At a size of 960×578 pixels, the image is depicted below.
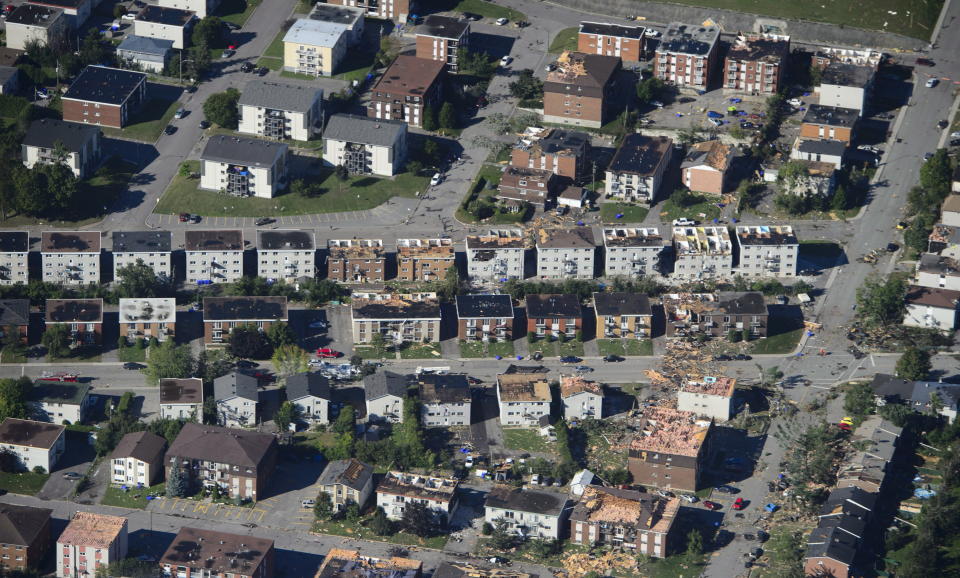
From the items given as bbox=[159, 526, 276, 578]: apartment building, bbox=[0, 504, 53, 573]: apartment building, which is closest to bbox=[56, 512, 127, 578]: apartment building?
bbox=[0, 504, 53, 573]: apartment building

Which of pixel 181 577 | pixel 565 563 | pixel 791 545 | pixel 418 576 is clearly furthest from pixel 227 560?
pixel 791 545

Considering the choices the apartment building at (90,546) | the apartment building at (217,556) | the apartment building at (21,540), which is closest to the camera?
the apartment building at (217,556)

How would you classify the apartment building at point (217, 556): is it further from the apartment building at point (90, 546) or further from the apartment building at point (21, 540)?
the apartment building at point (21, 540)

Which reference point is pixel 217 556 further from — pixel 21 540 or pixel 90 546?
pixel 21 540

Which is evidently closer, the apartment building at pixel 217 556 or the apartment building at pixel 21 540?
the apartment building at pixel 217 556

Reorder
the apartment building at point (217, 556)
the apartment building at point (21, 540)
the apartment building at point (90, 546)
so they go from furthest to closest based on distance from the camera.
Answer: the apartment building at point (21, 540), the apartment building at point (90, 546), the apartment building at point (217, 556)

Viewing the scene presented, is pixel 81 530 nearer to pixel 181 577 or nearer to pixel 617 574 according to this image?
pixel 181 577

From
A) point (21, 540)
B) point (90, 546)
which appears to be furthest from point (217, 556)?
point (21, 540)

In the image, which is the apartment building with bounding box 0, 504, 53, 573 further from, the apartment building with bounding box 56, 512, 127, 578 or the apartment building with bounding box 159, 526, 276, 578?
the apartment building with bounding box 159, 526, 276, 578

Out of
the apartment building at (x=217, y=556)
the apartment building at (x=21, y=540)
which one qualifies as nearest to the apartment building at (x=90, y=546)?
the apartment building at (x=21, y=540)
